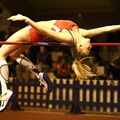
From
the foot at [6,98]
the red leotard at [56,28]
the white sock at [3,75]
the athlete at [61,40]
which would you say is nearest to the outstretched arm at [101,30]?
the athlete at [61,40]

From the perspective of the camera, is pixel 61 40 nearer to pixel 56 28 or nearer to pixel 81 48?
pixel 56 28

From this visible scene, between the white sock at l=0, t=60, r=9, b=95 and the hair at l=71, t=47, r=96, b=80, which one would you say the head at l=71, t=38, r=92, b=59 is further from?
the white sock at l=0, t=60, r=9, b=95

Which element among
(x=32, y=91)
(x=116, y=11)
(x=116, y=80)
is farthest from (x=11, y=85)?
(x=116, y=11)

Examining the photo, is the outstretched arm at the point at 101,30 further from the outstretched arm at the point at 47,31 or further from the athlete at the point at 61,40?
the outstretched arm at the point at 47,31

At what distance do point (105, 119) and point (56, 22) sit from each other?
3099 mm

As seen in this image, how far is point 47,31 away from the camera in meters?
4.85

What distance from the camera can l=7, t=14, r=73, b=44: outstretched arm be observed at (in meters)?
4.79

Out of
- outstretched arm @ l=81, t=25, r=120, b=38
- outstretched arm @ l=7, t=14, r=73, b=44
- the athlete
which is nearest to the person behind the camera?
outstretched arm @ l=7, t=14, r=73, b=44

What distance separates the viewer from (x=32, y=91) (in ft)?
30.0

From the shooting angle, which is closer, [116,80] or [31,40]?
[31,40]

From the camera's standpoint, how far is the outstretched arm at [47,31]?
479 centimetres

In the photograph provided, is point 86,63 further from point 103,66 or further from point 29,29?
point 103,66

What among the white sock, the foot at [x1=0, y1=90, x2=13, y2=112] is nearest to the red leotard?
the white sock

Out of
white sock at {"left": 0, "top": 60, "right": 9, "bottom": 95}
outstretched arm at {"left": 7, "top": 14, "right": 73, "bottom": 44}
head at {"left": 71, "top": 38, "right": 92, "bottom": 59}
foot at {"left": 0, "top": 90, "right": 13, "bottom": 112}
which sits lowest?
foot at {"left": 0, "top": 90, "right": 13, "bottom": 112}
